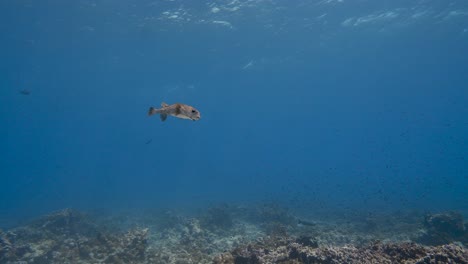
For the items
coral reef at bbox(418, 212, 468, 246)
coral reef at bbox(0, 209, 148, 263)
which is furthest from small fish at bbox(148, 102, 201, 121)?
coral reef at bbox(418, 212, 468, 246)

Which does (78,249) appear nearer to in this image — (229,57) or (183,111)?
(183,111)

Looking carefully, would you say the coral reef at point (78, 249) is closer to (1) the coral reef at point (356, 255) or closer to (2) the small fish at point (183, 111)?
(1) the coral reef at point (356, 255)

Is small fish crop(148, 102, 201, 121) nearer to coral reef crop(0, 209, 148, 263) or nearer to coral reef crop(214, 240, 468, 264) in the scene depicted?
coral reef crop(214, 240, 468, 264)

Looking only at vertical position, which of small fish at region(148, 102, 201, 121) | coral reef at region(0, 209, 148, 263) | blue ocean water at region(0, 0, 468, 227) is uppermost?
blue ocean water at region(0, 0, 468, 227)

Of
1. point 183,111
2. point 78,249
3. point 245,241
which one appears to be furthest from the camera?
point 245,241

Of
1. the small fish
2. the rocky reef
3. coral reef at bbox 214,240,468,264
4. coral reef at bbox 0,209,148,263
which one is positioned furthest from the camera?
coral reef at bbox 0,209,148,263

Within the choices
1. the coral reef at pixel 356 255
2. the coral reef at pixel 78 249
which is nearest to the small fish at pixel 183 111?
the coral reef at pixel 356 255

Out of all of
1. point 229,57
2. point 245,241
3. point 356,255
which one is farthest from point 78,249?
point 229,57

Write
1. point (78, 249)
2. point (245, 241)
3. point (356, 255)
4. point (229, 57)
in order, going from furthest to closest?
point (229, 57), point (245, 241), point (78, 249), point (356, 255)

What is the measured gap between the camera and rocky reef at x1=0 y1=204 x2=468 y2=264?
24.1ft

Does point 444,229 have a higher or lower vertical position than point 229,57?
lower

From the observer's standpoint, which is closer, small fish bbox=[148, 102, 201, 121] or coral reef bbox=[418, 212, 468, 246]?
Result: small fish bbox=[148, 102, 201, 121]

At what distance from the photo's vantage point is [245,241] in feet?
49.4

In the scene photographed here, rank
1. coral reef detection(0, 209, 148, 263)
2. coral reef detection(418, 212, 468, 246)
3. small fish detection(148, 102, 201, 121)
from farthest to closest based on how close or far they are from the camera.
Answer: coral reef detection(418, 212, 468, 246), coral reef detection(0, 209, 148, 263), small fish detection(148, 102, 201, 121)
